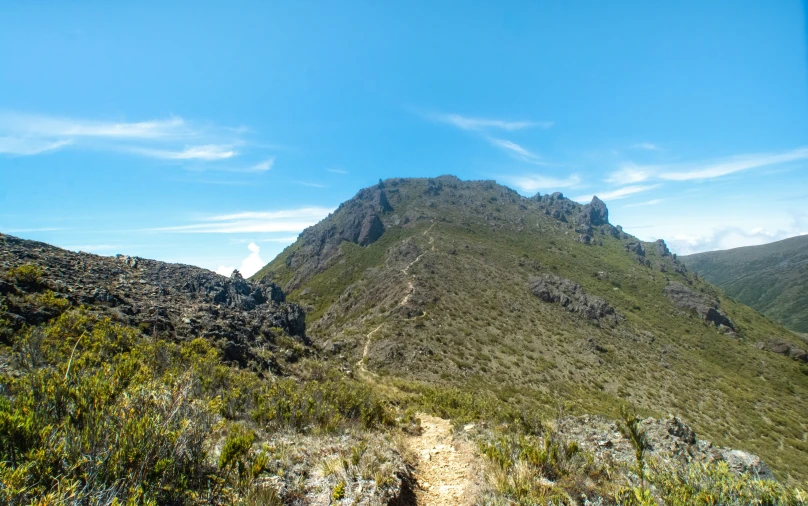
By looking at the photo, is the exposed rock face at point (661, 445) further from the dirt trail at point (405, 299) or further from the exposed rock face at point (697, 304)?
the exposed rock face at point (697, 304)

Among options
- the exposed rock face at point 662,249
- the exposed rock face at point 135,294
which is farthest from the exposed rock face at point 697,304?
the exposed rock face at point 135,294

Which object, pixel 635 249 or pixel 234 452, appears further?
pixel 635 249

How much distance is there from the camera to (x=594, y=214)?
130875 mm

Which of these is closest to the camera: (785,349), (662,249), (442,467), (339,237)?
(442,467)

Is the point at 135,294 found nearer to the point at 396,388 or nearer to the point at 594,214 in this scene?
the point at 396,388

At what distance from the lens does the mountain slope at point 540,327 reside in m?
30.4

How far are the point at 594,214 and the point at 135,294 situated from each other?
14590cm

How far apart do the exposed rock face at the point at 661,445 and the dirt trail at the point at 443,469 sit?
3817 mm

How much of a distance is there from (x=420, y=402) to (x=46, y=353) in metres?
15.8

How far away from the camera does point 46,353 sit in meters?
8.52

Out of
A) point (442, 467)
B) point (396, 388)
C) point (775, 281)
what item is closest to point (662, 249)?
point (775, 281)

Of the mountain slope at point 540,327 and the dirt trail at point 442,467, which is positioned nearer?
the dirt trail at point 442,467

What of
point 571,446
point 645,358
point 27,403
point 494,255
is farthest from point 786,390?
point 27,403

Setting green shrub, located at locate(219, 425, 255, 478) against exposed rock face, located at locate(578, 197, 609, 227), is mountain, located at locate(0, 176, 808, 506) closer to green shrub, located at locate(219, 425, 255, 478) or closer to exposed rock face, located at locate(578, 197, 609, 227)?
green shrub, located at locate(219, 425, 255, 478)
